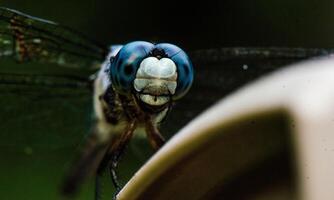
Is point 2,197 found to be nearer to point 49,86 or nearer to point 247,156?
point 49,86

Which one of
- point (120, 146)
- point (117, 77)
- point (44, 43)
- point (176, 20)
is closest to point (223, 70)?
point (44, 43)

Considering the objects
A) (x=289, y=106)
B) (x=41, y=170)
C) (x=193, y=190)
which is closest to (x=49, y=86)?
(x=41, y=170)

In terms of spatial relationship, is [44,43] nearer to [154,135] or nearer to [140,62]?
[154,135]

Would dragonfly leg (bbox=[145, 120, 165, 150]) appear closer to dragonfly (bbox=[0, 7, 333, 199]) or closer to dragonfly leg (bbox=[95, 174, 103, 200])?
dragonfly (bbox=[0, 7, 333, 199])

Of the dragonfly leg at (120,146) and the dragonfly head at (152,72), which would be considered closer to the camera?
the dragonfly head at (152,72)

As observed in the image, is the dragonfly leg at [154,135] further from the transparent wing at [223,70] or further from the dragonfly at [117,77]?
the transparent wing at [223,70]

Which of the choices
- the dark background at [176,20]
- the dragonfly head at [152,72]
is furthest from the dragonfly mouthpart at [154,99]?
the dark background at [176,20]

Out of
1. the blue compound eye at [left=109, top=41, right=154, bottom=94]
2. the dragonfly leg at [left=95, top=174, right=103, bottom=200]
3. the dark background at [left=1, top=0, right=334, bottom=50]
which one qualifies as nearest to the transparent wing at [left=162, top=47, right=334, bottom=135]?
the dragonfly leg at [left=95, top=174, right=103, bottom=200]
